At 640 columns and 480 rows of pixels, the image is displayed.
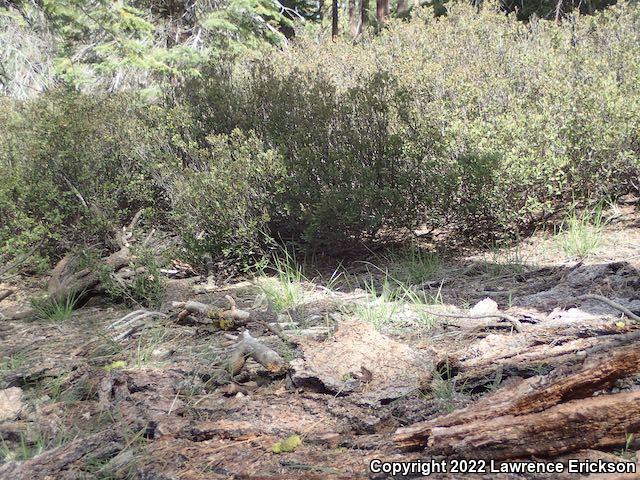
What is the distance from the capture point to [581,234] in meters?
4.82

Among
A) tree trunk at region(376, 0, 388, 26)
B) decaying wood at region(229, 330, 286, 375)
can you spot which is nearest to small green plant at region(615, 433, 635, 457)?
decaying wood at region(229, 330, 286, 375)

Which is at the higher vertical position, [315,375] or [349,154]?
[349,154]

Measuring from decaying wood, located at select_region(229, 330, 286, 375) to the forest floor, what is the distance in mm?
56

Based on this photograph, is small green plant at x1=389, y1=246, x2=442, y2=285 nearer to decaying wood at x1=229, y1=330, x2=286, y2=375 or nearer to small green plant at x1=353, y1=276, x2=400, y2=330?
small green plant at x1=353, y1=276, x2=400, y2=330

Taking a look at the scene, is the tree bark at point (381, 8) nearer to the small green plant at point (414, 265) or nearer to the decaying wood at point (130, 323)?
the small green plant at point (414, 265)

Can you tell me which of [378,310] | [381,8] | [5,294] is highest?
[381,8]

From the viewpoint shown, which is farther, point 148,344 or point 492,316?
point 148,344

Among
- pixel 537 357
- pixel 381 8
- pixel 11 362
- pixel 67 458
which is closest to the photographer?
pixel 67 458

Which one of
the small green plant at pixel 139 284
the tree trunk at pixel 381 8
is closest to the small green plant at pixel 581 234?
the small green plant at pixel 139 284

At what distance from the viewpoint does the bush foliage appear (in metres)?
5.25

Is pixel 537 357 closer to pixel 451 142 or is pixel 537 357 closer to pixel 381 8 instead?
pixel 451 142

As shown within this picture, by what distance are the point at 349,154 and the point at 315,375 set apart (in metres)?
2.96

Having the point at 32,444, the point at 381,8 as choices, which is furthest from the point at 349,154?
the point at 381,8

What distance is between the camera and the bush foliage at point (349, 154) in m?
5.25
